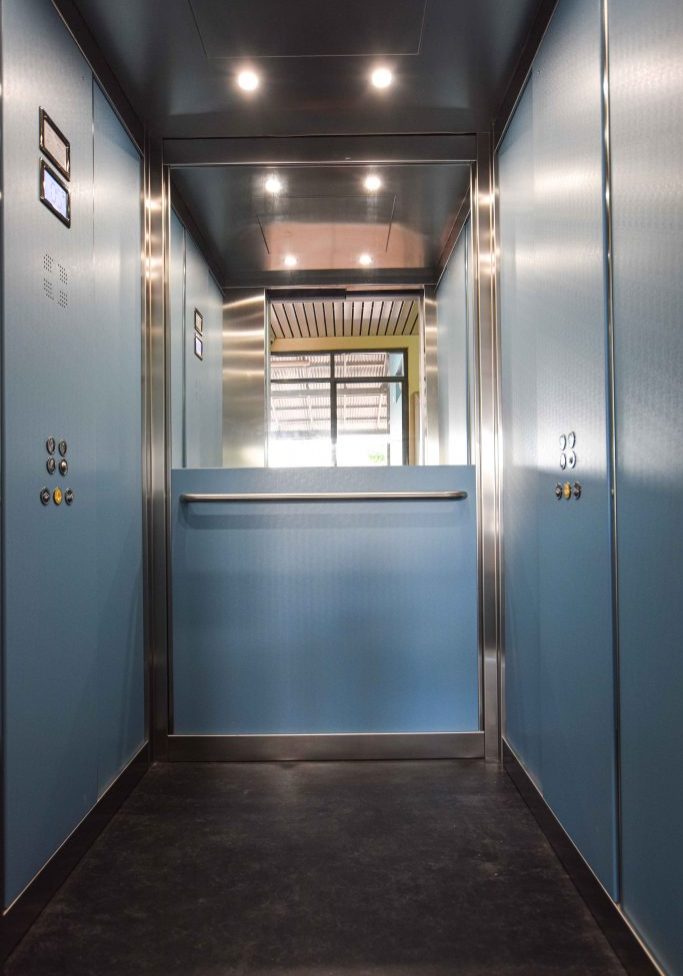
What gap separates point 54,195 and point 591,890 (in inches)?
96.1

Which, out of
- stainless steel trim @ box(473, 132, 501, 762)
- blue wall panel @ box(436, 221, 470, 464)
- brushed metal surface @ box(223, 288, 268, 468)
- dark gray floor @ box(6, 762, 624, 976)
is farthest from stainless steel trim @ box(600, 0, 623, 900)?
brushed metal surface @ box(223, 288, 268, 468)

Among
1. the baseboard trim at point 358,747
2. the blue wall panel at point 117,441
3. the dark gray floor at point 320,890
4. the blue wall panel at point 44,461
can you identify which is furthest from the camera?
the baseboard trim at point 358,747

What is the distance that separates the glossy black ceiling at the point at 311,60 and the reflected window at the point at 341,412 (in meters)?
0.99

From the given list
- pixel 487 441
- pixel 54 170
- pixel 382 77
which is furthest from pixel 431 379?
pixel 54 170

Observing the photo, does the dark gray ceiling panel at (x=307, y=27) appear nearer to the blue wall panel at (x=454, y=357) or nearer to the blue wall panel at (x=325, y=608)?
the blue wall panel at (x=454, y=357)

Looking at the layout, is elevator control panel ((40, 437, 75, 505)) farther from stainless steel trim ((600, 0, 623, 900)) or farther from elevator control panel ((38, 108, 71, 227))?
stainless steel trim ((600, 0, 623, 900))

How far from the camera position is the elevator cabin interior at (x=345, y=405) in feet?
5.23

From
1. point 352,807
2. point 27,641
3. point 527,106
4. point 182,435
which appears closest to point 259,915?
point 352,807

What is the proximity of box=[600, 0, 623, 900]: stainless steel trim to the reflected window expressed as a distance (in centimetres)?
141

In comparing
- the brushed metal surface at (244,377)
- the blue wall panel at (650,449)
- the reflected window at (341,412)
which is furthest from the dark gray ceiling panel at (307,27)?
the reflected window at (341,412)

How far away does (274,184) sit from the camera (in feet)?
10.1

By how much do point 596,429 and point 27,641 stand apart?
5.16ft

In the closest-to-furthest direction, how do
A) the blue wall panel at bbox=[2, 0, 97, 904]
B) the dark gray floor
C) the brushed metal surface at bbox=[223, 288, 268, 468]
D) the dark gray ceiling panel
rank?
the dark gray floor < the blue wall panel at bbox=[2, 0, 97, 904] < the dark gray ceiling panel < the brushed metal surface at bbox=[223, 288, 268, 468]

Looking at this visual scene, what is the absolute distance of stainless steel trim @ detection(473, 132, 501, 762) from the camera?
9.56 feet
